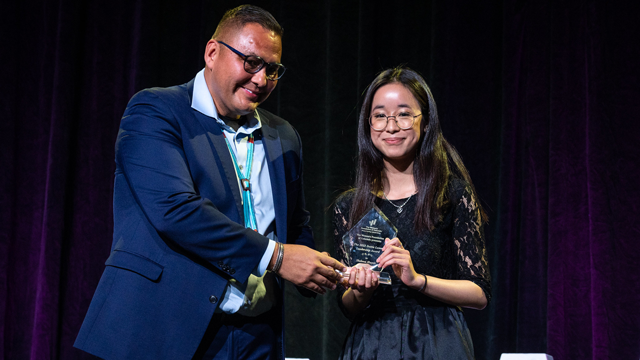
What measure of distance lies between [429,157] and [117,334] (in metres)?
1.17

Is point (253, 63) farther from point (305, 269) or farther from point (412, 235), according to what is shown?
point (412, 235)

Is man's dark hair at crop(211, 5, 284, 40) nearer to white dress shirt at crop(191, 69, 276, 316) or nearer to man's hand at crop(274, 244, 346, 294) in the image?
white dress shirt at crop(191, 69, 276, 316)

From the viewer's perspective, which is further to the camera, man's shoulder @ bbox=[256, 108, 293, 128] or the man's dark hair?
man's shoulder @ bbox=[256, 108, 293, 128]

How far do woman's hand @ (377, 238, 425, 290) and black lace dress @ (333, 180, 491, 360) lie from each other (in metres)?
0.12

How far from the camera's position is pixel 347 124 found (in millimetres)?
3264

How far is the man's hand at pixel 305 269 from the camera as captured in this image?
5.11ft

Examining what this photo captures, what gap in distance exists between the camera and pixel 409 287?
1.75 metres

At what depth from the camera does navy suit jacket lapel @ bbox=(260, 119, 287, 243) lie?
173 cm

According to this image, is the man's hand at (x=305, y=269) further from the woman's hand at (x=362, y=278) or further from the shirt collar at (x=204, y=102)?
the shirt collar at (x=204, y=102)

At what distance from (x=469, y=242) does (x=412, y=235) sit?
0.19m

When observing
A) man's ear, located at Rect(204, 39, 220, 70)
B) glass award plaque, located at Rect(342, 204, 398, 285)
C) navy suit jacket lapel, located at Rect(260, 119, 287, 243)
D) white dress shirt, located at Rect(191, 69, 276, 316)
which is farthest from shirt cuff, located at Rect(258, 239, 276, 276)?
man's ear, located at Rect(204, 39, 220, 70)

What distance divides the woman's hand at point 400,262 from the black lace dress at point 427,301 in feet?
0.40

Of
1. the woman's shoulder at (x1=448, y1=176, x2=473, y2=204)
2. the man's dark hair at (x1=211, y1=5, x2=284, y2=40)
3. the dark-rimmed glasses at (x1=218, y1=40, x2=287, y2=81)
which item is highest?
the man's dark hair at (x1=211, y1=5, x2=284, y2=40)

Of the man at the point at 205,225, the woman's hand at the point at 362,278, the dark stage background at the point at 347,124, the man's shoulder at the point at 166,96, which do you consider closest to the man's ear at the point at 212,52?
the man at the point at 205,225
